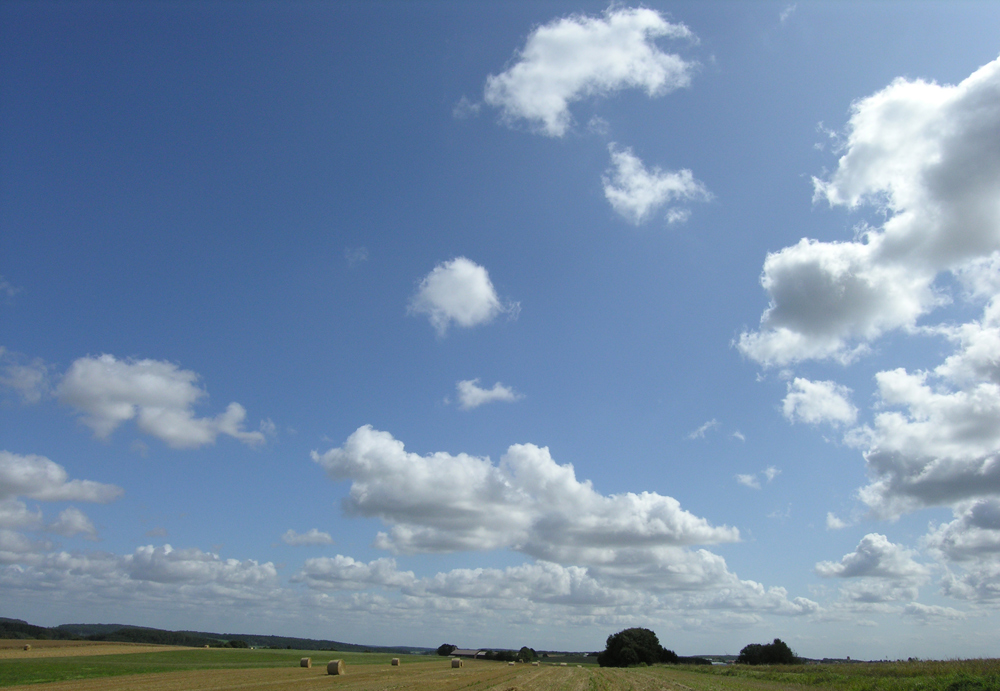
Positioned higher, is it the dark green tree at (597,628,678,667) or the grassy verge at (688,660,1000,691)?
the grassy verge at (688,660,1000,691)

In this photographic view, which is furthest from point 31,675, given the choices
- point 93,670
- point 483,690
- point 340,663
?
point 483,690

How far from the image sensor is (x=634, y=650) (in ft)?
511

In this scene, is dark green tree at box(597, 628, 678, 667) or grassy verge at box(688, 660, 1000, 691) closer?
grassy verge at box(688, 660, 1000, 691)

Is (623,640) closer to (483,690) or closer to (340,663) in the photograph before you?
(340,663)

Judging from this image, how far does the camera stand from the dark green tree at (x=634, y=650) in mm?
153500

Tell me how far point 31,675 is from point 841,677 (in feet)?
230

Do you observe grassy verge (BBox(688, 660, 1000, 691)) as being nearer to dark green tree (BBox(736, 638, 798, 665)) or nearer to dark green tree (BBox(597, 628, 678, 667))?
dark green tree (BBox(736, 638, 798, 665))

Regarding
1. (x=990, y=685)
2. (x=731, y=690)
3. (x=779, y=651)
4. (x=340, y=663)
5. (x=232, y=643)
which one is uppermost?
(x=990, y=685)

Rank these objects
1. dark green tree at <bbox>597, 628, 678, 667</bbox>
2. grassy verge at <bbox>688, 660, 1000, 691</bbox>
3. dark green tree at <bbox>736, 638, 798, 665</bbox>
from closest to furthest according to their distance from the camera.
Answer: grassy verge at <bbox>688, 660, 1000, 691</bbox> → dark green tree at <bbox>736, 638, 798, 665</bbox> → dark green tree at <bbox>597, 628, 678, 667</bbox>

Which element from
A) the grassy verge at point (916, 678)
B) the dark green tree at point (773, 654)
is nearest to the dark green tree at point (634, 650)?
the dark green tree at point (773, 654)

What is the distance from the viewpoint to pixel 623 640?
160125mm

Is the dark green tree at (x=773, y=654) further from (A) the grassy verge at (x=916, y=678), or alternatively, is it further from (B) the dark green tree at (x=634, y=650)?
(A) the grassy verge at (x=916, y=678)

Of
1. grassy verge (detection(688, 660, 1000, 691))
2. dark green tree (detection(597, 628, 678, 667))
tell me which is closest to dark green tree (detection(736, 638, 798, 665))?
dark green tree (detection(597, 628, 678, 667))

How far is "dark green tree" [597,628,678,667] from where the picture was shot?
154 m
